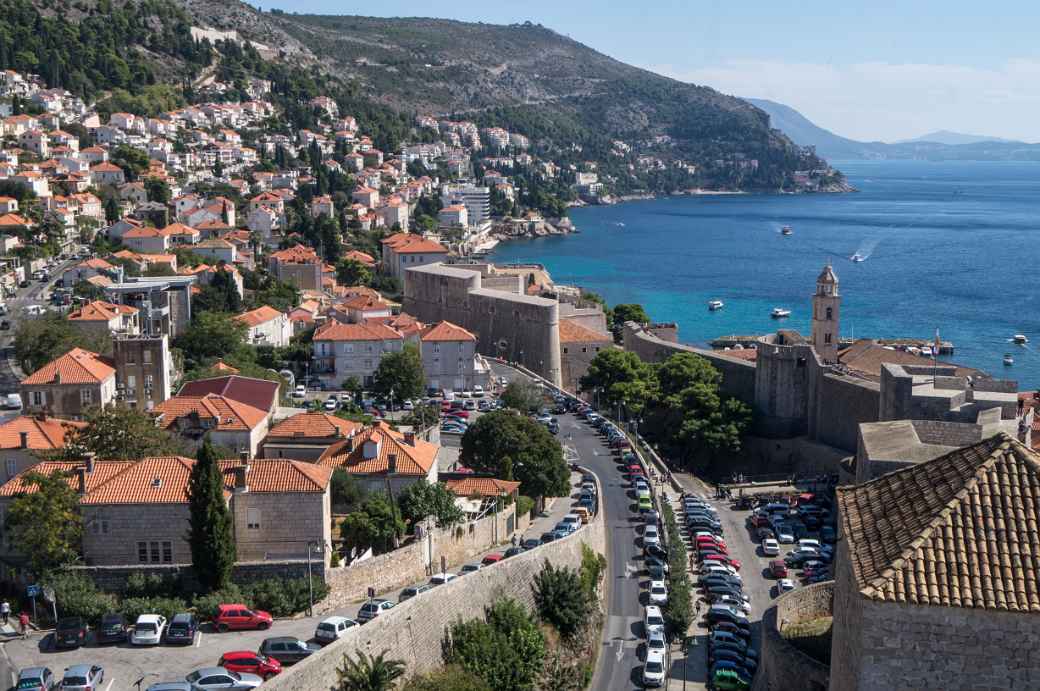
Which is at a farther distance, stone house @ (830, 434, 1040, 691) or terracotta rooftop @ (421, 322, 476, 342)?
terracotta rooftop @ (421, 322, 476, 342)

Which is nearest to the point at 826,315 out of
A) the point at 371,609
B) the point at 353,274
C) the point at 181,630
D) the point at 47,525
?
the point at 371,609

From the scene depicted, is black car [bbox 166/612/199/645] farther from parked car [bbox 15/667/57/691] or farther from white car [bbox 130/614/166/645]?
parked car [bbox 15/667/57/691]

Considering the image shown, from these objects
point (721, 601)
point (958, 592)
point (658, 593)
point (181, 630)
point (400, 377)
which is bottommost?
point (721, 601)

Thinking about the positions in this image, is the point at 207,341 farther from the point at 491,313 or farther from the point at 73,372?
the point at 491,313

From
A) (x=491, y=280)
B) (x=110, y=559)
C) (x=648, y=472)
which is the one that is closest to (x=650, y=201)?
(x=491, y=280)

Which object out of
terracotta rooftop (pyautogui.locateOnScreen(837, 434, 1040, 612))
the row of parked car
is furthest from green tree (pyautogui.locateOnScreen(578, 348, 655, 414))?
terracotta rooftop (pyautogui.locateOnScreen(837, 434, 1040, 612))

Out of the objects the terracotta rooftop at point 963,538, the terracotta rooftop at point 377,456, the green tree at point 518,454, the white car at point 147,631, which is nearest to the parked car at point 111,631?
the white car at point 147,631

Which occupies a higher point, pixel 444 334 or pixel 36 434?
pixel 36 434
